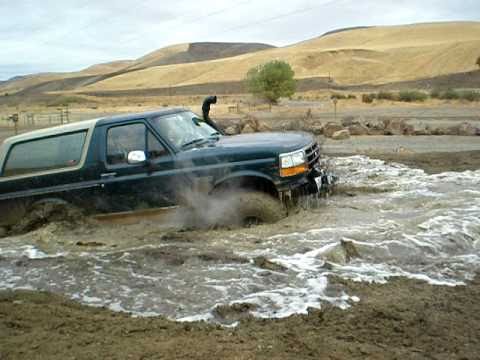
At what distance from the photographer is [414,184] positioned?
34.7 feet

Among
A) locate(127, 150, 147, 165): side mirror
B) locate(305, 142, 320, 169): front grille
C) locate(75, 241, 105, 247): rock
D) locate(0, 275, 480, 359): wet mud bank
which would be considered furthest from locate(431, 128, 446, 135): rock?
locate(0, 275, 480, 359): wet mud bank

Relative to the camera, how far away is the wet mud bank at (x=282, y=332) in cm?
398

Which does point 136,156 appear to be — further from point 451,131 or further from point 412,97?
point 412,97

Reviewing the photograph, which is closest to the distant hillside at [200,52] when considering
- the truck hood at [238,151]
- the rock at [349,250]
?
the truck hood at [238,151]

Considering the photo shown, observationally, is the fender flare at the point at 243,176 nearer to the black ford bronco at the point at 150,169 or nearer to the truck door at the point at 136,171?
the black ford bronco at the point at 150,169

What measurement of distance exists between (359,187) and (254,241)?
159 inches

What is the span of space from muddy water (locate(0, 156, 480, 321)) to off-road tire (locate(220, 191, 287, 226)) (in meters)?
0.14

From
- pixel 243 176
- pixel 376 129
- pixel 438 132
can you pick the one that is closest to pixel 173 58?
pixel 376 129

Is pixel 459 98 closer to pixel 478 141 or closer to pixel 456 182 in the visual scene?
pixel 478 141

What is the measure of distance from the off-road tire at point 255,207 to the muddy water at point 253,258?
0.14 m

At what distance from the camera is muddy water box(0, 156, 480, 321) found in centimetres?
530

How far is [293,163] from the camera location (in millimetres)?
7145


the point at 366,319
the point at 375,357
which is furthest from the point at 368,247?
the point at 375,357

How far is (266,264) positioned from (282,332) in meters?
1.75
